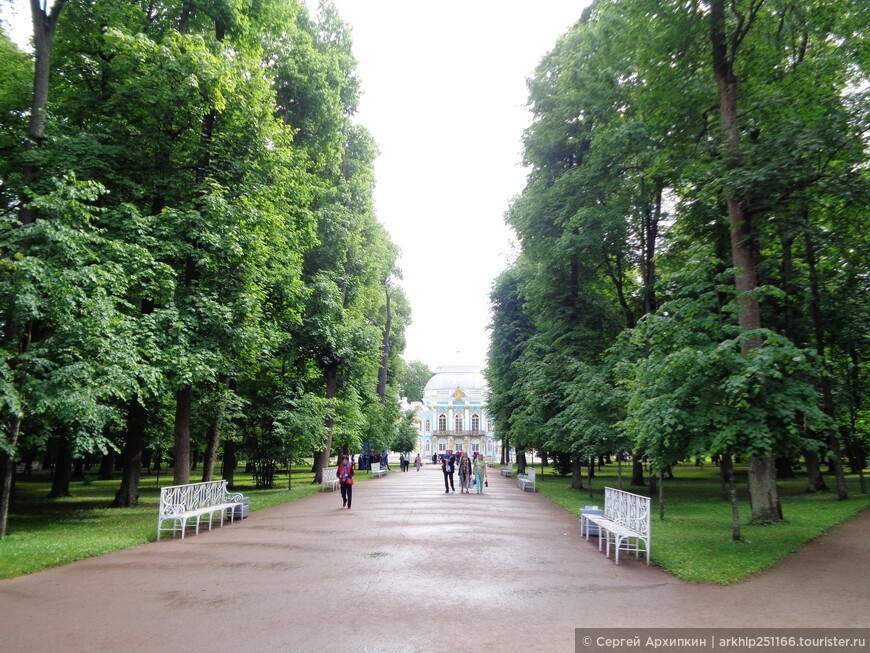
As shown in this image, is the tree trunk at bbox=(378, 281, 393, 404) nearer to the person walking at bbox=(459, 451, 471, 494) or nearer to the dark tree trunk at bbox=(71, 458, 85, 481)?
the person walking at bbox=(459, 451, 471, 494)

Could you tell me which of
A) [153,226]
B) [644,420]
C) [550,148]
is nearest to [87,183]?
[153,226]

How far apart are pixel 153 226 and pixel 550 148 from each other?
15.1 metres

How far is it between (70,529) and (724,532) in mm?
14047

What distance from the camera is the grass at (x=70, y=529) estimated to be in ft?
29.2

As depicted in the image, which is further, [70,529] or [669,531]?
[70,529]

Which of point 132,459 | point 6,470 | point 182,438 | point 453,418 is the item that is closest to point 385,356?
Answer: point 132,459

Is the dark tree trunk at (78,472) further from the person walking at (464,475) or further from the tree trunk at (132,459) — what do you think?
the person walking at (464,475)

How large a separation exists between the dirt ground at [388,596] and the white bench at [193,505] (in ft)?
2.23

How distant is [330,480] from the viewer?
2498cm

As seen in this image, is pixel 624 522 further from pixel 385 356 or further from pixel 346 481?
pixel 385 356

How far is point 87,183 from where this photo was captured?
1095 cm

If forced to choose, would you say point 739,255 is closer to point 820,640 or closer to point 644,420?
point 644,420

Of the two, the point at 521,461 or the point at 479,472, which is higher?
the point at 479,472

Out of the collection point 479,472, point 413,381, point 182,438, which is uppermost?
point 413,381
